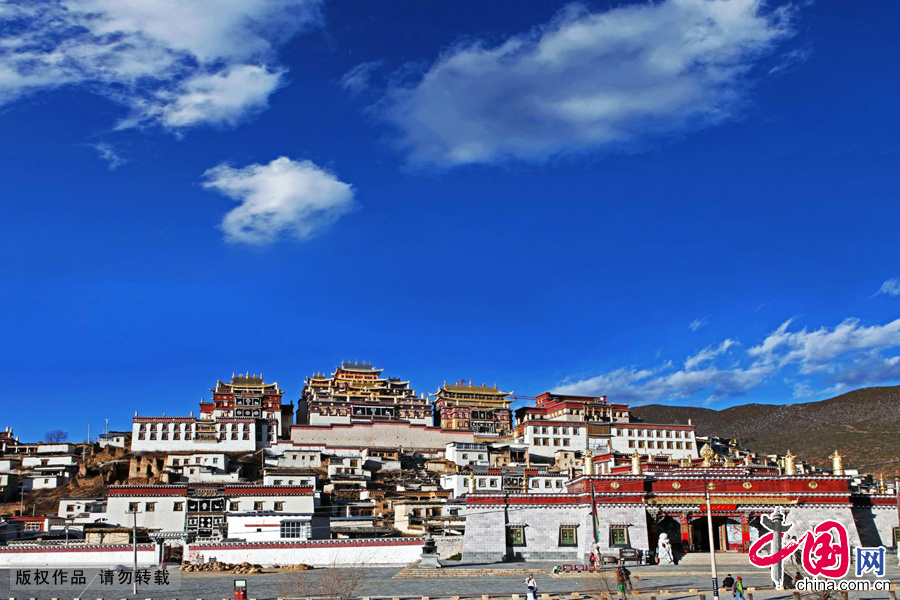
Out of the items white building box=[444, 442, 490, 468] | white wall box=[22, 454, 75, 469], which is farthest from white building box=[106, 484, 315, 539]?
white building box=[444, 442, 490, 468]

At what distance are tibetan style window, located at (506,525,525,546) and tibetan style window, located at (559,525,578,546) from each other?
2.12 meters

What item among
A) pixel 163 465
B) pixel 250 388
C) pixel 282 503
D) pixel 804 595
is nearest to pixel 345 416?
pixel 250 388

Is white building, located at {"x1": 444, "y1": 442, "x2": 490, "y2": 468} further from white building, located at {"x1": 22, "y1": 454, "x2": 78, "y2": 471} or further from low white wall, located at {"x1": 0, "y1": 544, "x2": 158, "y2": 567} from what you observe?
low white wall, located at {"x1": 0, "y1": 544, "x2": 158, "y2": 567}

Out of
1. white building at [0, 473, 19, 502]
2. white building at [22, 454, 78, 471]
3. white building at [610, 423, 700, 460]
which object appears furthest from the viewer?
white building at [610, 423, 700, 460]

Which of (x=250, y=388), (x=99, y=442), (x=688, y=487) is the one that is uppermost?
(x=250, y=388)

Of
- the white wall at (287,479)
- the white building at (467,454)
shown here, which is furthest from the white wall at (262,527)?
the white building at (467,454)

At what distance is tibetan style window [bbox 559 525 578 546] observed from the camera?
158 ft

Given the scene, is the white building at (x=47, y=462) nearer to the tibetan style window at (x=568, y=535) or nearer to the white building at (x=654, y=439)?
the white building at (x=654, y=439)

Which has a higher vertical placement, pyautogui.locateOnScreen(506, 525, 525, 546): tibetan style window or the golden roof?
the golden roof

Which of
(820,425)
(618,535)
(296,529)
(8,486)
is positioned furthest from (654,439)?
(8,486)

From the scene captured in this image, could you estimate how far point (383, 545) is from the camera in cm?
4812

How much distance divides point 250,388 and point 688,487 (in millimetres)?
81843

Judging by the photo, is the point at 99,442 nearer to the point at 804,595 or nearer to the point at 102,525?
the point at 102,525

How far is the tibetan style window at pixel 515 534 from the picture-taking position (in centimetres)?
4809
